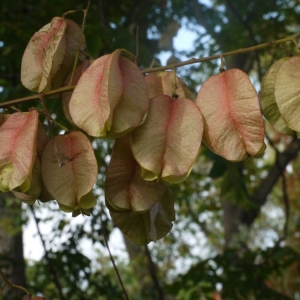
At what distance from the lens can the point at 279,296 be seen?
286 cm

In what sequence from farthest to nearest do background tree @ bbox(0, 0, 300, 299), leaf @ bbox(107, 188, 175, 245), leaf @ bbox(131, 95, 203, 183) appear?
background tree @ bbox(0, 0, 300, 299)
leaf @ bbox(107, 188, 175, 245)
leaf @ bbox(131, 95, 203, 183)

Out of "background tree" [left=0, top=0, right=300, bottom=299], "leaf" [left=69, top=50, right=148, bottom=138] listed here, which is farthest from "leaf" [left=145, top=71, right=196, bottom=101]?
"background tree" [left=0, top=0, right=300, bottom=299]

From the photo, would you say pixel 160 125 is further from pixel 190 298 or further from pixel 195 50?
pixel 195 50

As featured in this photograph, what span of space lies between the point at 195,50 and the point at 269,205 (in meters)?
8.18

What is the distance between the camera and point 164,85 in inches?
40.1

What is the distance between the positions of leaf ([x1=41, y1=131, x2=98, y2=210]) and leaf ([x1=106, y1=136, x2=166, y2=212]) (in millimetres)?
40

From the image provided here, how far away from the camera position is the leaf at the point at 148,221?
0.97 metres

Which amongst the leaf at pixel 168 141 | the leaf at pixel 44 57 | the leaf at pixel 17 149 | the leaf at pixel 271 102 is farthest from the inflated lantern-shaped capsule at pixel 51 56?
the leaf at pixel 271 102

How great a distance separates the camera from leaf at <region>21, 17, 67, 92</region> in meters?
1.05

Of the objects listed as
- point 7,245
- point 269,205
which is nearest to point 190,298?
point 7,245

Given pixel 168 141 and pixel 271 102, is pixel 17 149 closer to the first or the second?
pixel 168 141

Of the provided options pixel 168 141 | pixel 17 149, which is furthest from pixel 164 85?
pixel 17 149

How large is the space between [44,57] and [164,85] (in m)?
0.26

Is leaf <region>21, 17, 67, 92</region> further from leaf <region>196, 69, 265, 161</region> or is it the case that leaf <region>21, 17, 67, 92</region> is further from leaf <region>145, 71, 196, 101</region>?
leaf <region>196, 69, 265, 161</region>
